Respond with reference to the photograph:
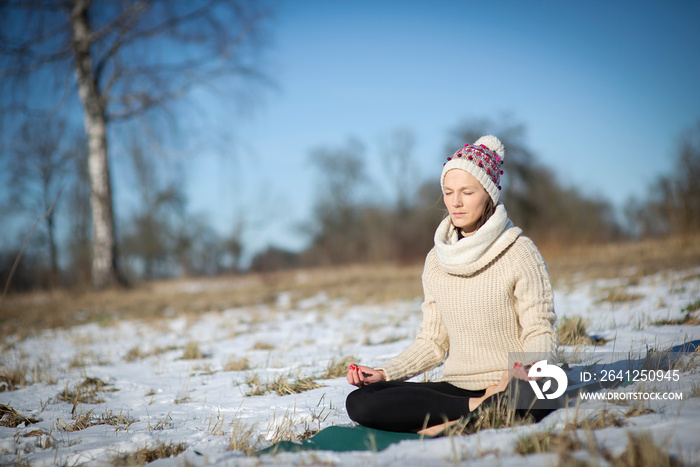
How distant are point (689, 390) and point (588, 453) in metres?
0.85

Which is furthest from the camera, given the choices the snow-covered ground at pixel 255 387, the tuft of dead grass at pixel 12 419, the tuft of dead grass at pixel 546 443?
the tuft of dead grass at pixel 12 419

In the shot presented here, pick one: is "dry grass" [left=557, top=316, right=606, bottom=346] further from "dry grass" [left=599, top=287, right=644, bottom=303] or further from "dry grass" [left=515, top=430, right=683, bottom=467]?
"dry grass" [left=515, top=430, right=683, bottom=467]

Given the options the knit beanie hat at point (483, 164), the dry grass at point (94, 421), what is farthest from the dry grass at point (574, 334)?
the dry grass at point (94, 421)

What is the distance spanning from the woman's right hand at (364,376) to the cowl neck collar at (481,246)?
604mm

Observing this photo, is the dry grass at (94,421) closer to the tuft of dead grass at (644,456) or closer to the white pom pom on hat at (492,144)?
the tuft of dead grass at (644,456)

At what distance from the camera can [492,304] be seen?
77.8 inches

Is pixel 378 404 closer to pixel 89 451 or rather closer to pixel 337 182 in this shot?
pixel 89 451

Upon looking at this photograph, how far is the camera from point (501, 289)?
1952 millimetres

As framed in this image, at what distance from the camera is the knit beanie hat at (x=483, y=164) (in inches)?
80.5

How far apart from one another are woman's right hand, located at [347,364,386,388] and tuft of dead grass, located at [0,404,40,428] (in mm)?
1705

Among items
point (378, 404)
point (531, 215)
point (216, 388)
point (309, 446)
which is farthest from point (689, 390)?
point (531, 215)

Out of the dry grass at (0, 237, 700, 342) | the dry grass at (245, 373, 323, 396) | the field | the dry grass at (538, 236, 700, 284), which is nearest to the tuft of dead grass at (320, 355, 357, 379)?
the field

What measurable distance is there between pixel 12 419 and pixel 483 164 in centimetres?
269

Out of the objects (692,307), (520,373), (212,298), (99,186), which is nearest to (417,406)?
(520,373)
